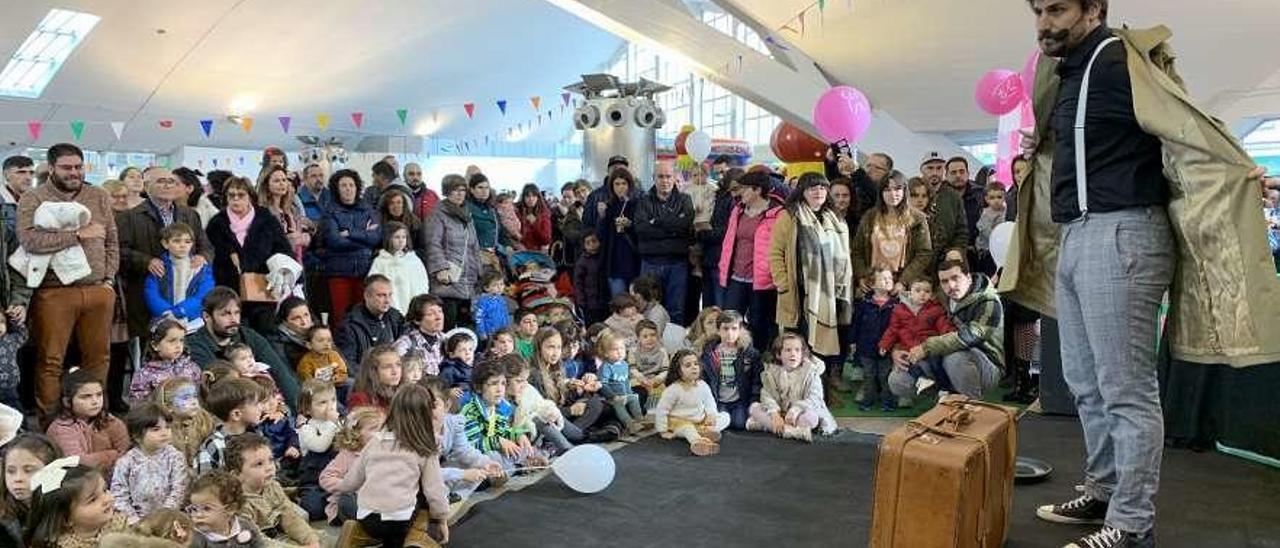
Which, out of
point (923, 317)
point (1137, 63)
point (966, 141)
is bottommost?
point (923, 317)

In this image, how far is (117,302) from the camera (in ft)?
14.7

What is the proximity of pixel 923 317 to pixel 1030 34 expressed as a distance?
6751 mm

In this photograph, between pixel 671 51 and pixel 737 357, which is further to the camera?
pixel 671 51

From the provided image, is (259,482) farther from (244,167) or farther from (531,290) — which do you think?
(244,167)

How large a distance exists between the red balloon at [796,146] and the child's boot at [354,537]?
889 centimetres

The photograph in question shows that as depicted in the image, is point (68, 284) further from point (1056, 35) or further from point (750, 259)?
point (1056, 35)

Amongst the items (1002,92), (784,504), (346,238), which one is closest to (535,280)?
(346,238)

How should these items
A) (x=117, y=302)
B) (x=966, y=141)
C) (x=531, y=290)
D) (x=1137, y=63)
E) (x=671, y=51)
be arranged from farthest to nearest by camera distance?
(x=966, y=141), (x=671, y=51), (x=531, y=290), (x=117, y=302), (x=1137, y=63)

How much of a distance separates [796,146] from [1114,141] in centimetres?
911

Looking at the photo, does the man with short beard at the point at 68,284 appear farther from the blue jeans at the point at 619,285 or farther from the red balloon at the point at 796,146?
the red balloon at the point at 796,146

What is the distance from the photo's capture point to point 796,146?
1125 centimetres

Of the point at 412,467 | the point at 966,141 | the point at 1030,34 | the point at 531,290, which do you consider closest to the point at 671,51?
the point at 1030,34

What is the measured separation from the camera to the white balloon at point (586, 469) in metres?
3.47

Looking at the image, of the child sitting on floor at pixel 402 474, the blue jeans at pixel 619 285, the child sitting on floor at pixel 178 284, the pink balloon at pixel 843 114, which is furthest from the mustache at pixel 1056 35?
the pink balloon at pixel 843 114
